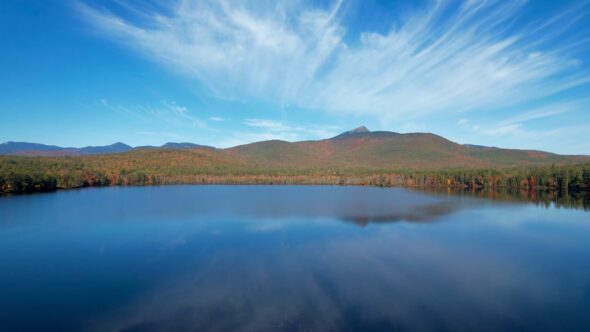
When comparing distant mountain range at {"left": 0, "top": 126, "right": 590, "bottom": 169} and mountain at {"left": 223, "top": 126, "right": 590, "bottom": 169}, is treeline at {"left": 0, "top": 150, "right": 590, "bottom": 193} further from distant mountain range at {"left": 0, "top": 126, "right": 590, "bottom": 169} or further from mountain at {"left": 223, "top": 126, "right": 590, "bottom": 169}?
mountain at {"left": 223, "top": 126, "right": 590, "bottom": 169}

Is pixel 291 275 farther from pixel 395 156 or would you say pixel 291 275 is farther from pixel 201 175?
pixel 395 156

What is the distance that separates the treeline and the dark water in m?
42.4

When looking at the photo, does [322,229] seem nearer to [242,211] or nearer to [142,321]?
[242,211]

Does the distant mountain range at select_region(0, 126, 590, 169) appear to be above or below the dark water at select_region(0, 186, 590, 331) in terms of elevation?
above

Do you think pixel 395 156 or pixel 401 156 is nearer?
pixel 401 156

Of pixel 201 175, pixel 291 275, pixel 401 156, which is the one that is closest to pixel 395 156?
pixel 401 156

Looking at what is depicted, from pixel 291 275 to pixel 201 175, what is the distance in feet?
289

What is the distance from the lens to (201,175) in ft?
328

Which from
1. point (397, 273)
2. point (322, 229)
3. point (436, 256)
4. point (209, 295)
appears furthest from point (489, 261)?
point (209, 295)

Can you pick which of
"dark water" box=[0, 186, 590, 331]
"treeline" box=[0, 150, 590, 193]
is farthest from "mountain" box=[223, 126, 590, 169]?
"dark water" box=[0, 186, 590, 331]

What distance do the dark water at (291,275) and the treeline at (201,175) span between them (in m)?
42.4

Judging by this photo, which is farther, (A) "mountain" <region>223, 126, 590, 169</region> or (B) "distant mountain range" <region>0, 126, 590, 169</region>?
(A) "mountain" <region>223, 126, 590, 169</region>

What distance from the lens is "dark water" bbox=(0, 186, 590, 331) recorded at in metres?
11.6

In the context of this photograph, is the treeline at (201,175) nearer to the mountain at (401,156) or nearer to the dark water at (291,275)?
the mountain at (401,156)
